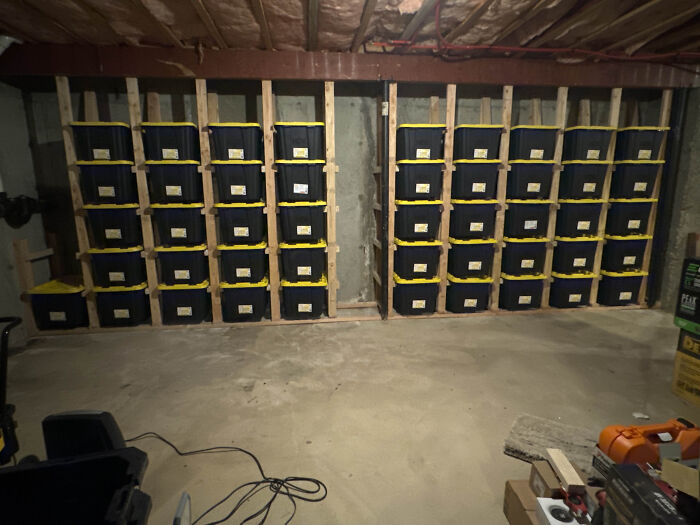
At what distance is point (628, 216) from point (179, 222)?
454 cm

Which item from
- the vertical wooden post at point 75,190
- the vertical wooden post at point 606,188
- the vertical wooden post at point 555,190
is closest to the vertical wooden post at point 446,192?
the vertical wooden post at point 555,190

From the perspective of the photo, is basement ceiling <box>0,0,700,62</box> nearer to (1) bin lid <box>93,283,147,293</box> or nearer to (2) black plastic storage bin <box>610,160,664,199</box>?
(2) black plastic storage bin <box>610,160,664,199</box>

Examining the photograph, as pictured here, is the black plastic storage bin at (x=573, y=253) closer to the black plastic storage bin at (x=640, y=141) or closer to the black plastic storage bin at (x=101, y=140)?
the black plastic storage bin at (x=640, y=141)

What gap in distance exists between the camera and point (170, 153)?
11.5 feet

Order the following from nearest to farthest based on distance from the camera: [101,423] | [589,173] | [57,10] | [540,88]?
1. [101,423]
2. [57,10]
3. [589,173]
4. [540,88]

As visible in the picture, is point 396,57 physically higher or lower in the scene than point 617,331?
higher

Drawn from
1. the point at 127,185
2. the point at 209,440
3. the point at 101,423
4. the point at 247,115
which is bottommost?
the point at 209,440

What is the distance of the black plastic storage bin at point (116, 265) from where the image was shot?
358 cm

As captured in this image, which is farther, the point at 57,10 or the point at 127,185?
the point at 127,185

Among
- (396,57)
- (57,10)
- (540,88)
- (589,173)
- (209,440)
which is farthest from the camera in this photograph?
(540,88)

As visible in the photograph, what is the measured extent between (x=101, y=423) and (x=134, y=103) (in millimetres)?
3060

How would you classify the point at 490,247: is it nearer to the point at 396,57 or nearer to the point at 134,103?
the point at 396,57

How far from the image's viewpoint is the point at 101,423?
1.37m

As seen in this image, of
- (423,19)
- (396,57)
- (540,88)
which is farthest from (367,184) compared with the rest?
(540,88)
